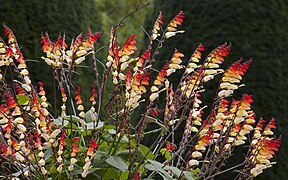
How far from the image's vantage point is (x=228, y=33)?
407 centimetres

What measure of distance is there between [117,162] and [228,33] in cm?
230

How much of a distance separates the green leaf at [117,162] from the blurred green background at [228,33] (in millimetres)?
2022

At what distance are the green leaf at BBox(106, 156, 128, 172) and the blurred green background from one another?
2.02 meters

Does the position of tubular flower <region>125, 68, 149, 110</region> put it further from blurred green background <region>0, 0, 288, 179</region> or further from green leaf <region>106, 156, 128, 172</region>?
blurred green background <region>0, 0, 288, 179</region>

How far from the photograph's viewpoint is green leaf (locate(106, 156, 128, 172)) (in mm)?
1896

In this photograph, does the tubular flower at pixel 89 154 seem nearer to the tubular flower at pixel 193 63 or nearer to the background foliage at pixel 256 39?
the tubular flower at pixel 193 63

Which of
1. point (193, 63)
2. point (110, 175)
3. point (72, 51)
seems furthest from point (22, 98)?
point (193, 63)

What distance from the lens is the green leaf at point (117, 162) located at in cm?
190

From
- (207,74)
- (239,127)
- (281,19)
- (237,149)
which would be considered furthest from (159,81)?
(281,19)

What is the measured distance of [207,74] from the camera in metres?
2.11

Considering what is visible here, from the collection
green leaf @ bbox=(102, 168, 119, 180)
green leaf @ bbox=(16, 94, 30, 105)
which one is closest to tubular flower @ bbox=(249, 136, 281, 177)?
green leaf @ bbox=(102, 168, 119, 180)

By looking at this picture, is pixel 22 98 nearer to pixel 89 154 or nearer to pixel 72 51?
pixel 72 51

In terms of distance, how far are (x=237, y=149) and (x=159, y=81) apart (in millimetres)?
1992

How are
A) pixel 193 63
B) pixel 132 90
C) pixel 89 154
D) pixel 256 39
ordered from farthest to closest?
1. pixel 256 39
2. pixel 193 63
3. pixel 132 90
4. pixel 89 154
